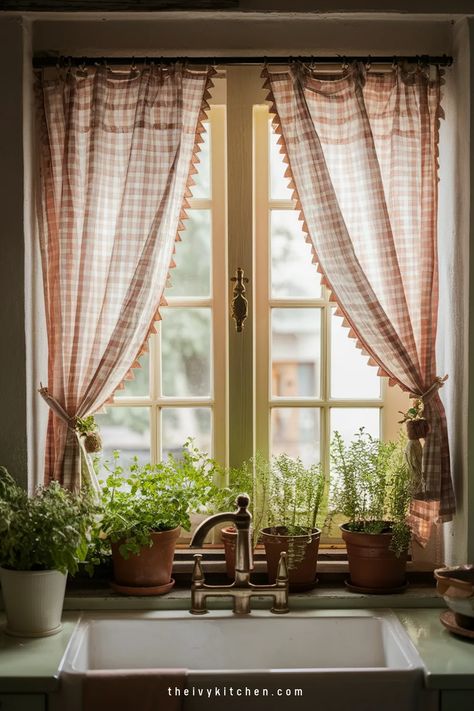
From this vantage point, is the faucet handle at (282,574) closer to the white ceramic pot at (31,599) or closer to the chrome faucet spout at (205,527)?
the chrome faucet spout at (205,527)

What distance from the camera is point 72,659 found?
218cm

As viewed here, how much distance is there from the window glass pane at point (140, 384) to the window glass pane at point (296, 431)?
45 cm

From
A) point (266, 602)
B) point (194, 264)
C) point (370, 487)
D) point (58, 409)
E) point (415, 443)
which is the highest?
point (194, 264)

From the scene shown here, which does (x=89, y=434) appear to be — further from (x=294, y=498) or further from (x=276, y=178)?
(x=276, y=178)

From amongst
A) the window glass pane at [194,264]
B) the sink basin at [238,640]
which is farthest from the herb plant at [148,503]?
the window glass pane at [194,264]

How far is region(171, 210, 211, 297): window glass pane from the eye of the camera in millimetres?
2869

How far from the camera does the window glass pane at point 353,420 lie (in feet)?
9.44

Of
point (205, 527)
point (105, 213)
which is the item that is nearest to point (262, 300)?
point (105, 213)

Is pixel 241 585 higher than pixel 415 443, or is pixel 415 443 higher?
pixel 415 443

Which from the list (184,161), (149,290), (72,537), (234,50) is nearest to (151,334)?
(149,290)

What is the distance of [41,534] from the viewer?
7.48ft

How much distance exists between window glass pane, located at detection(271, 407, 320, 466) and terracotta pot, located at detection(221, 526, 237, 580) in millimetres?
363

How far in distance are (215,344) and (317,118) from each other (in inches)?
32.0

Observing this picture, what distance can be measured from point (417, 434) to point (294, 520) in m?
0.47
